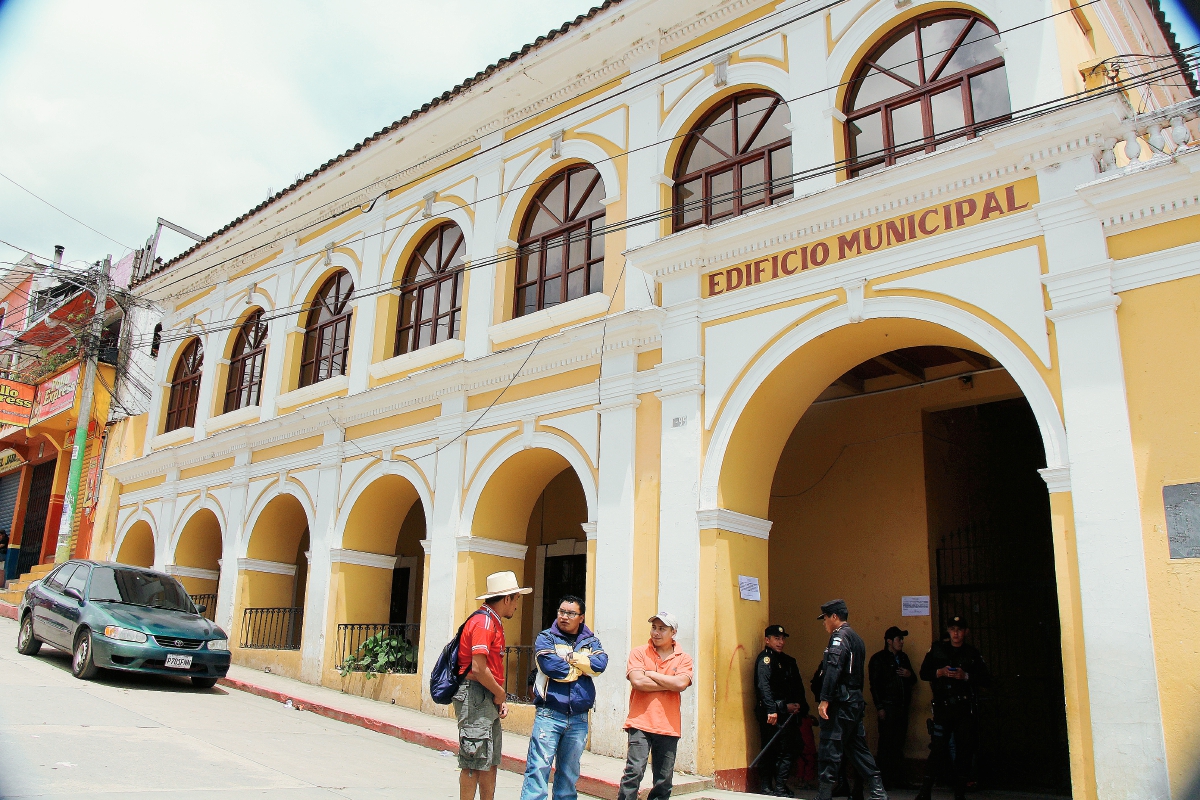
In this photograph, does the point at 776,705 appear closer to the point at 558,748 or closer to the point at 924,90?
the point at 558,748

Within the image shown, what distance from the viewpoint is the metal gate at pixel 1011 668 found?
10.7 metres

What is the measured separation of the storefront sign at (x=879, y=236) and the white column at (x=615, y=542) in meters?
1.47

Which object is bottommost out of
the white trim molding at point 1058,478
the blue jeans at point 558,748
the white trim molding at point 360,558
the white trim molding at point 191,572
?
the blue jeans at point 558,748

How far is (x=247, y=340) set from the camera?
17.5 meters

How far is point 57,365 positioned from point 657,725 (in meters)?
21.5

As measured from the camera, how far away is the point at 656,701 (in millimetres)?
6832

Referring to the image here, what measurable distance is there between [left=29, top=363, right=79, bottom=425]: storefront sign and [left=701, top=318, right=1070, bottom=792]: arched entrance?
54.9 ft

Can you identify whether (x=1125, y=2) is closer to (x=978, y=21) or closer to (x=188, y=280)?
(x=978, y=21)

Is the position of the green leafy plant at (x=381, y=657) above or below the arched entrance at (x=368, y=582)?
below

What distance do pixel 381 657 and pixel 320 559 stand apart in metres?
2.11

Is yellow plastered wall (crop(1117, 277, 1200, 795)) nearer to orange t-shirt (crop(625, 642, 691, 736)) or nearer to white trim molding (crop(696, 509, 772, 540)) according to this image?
orange t-shirt (crop(625, 642, 691, 736))

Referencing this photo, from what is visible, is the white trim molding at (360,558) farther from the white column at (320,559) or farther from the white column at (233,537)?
the white column at (233,537)

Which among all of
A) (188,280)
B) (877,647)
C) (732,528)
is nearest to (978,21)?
(732,528)

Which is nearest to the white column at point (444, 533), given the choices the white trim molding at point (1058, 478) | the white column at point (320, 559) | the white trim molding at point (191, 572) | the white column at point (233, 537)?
the white column at point (320, 559)
